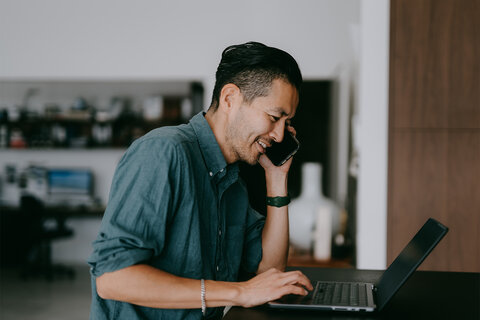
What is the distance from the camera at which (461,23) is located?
218 centimetres

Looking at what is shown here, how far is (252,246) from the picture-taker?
1561 millimetres

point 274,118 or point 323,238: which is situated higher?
point 274,118

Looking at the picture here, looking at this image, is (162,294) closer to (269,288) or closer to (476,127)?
(269,288)

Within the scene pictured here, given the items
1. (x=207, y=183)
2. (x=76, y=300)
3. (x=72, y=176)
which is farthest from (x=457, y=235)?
(x=72, y=176)

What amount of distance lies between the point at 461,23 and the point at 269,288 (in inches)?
68.0

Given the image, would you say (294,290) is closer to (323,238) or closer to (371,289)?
(371,289)

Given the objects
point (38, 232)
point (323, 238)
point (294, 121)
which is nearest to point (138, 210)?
point (323, 238)

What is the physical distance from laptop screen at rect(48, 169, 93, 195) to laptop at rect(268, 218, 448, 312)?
5.18 m

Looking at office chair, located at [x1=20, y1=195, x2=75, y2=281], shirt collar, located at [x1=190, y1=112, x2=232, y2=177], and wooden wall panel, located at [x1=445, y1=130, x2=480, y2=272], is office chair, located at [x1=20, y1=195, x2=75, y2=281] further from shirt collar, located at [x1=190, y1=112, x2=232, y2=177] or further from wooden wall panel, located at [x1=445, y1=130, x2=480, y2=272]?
shirt collar, located at [x1=190, y1=112, x2=232, y2=177]

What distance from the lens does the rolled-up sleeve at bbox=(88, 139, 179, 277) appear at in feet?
3.38

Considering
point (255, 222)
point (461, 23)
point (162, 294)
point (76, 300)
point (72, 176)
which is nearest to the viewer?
point (162, 294)

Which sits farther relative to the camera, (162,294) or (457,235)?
(457,235)

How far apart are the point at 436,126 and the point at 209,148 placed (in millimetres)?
1350

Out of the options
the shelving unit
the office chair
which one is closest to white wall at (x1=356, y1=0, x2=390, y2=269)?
the shelving unit
